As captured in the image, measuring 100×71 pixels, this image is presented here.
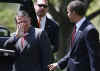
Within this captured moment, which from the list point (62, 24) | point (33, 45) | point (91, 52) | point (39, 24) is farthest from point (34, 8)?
point (62, 24)

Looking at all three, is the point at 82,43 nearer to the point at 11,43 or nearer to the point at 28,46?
the point at 28,46

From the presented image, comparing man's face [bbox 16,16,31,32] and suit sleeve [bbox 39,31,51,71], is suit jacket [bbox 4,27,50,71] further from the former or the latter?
man's face [bbox 16,16,31,32]

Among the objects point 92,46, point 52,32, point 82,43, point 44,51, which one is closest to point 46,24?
point 52,32

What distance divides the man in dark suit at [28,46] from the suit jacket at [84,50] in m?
0.37

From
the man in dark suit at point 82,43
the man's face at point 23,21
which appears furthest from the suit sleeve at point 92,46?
the man's face at point 23,21

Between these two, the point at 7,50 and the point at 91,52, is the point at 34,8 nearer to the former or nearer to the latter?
the point at 7,50

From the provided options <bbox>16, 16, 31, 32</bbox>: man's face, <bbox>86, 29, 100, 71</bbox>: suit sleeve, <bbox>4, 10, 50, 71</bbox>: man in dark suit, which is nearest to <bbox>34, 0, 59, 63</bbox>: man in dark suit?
<bbox>4, 10, 50, 71</bbox>: man in dark suit

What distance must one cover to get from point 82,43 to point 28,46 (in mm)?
712

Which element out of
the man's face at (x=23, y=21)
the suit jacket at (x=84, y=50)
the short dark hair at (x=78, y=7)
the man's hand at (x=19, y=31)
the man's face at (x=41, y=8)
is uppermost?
the man's face at (x=41, y=8)

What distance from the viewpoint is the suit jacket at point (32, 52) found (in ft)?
19.4

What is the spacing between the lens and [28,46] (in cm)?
591

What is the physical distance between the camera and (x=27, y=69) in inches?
233

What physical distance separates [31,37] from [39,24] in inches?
39.8

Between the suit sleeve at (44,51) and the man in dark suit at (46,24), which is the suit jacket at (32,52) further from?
the man in dark suit at (46,24)
